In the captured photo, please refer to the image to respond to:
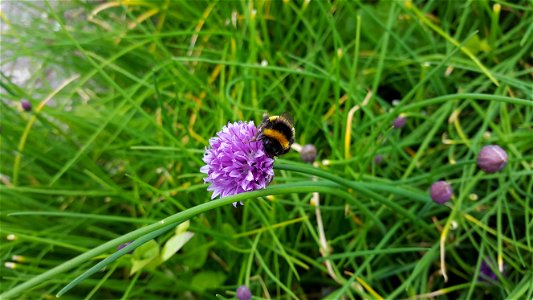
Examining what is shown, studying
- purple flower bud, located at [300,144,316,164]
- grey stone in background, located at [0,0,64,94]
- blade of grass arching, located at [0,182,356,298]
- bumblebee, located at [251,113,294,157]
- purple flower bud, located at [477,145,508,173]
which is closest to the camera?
blade of grass arching, located at [0,182,356,298]

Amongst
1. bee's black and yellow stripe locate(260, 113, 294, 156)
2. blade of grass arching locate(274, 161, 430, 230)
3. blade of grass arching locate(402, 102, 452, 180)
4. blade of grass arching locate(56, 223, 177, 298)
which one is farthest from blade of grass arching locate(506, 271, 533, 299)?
blade of grass arching locate(56, 223, 177, 298)

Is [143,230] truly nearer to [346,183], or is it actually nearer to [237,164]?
[237,164]

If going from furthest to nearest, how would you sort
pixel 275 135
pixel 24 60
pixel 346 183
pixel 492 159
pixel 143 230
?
pixel 24 60, pixel 492 159, pixel 346 183, pixel 275 135, pixel 143 230

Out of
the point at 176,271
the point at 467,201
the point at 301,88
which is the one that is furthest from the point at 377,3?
the point at 176,271

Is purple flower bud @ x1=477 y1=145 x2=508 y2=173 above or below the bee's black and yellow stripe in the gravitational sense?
below

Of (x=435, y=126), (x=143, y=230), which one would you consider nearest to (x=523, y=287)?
(x=435, y=126)

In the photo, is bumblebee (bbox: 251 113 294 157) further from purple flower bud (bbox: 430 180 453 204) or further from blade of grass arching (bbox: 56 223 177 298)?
purple flower bud (bbox: 430 180 453 204)
